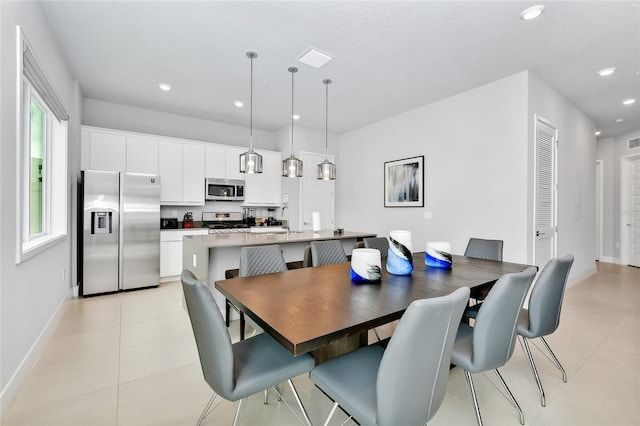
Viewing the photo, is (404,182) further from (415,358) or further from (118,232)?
(118,232)

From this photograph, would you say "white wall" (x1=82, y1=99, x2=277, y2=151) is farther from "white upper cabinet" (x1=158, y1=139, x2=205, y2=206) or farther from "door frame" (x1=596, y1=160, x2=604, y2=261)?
"door frame" (x1=596, y1=160, x2=604, y2=261)

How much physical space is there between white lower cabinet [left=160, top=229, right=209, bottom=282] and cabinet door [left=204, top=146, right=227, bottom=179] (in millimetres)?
1161

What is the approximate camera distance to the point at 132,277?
414cm

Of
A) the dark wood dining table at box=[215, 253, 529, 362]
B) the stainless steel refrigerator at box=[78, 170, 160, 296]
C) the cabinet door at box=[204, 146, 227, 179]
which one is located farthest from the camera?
the cabinet door at box=[204, 146, 227, 179]

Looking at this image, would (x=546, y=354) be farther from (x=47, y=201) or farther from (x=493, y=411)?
(x=47, y=201)

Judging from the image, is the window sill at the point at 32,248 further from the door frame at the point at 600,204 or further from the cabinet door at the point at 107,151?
the door frame at the point at 600,204

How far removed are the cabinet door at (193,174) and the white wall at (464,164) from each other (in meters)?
3.12

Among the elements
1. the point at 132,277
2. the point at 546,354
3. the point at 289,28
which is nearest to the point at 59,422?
the point at 132,277

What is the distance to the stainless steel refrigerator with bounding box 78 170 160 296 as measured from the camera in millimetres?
3873

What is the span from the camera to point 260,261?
94.5 inches

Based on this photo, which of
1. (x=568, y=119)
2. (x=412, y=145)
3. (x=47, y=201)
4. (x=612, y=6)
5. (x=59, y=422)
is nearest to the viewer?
(x=59, y=422)

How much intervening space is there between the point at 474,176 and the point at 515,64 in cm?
136

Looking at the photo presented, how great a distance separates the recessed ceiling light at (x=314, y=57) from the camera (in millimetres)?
3010

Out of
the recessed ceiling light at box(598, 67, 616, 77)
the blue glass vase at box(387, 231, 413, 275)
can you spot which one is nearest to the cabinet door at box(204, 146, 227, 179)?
the blue glass vase at box(387, 231, 413, 275)
